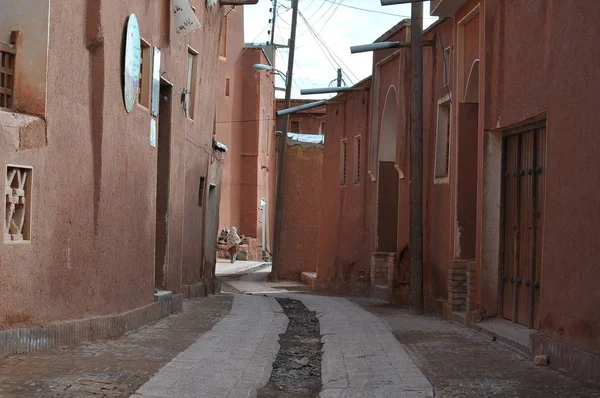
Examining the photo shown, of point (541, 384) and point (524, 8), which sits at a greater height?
point (524, 8)

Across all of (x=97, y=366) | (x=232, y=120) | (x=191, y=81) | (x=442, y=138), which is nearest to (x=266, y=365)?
(x=97, y=366)

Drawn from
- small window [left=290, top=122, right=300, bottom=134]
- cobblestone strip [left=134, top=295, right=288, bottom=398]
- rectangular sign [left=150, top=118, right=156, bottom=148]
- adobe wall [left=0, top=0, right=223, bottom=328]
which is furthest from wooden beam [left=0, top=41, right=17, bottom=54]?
small window [left=290, top=122, right=300, bottom=134]

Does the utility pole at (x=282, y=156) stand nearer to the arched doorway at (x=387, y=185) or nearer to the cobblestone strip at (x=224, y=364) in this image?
the arched doorway at (x=387, y=185)

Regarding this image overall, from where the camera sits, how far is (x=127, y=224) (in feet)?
36.4

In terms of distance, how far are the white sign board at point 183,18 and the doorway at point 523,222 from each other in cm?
507

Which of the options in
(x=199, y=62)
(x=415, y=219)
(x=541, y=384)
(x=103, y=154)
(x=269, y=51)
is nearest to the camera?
(x=541, y=384)

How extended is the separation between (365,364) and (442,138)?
23.6ft

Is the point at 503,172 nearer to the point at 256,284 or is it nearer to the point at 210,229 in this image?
the point at 210,229

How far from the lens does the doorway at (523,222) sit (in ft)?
34.1

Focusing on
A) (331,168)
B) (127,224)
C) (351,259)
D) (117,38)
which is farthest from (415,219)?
(331,168)

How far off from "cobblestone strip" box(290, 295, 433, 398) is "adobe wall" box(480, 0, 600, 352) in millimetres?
1412

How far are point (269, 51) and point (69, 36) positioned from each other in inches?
1692

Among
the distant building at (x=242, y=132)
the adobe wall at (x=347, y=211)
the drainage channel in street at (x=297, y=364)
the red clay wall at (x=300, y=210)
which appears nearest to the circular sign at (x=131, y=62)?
the drainage channel in street at (x=297, y=364)

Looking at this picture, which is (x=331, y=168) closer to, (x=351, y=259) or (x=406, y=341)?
(x=351, y=259)
